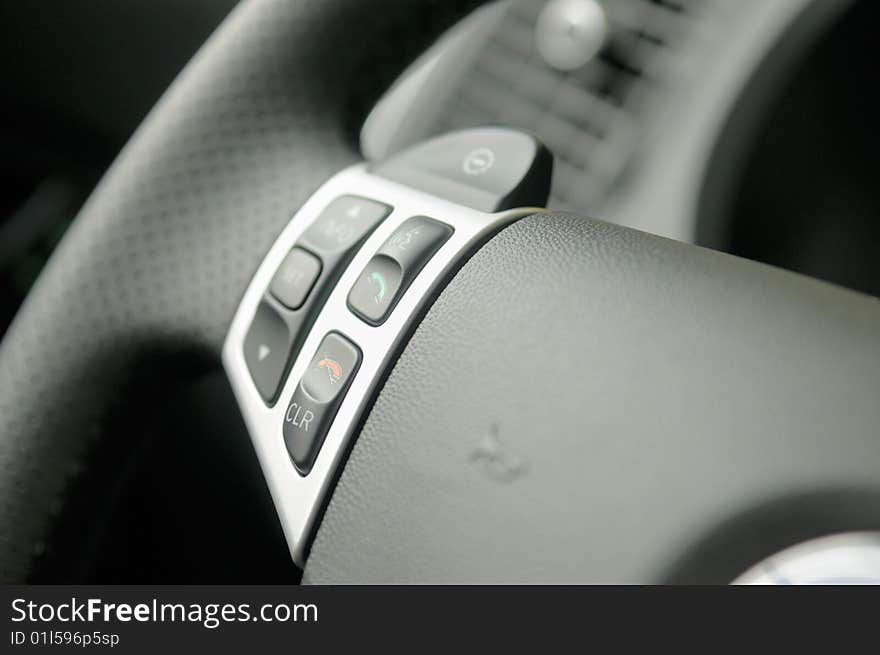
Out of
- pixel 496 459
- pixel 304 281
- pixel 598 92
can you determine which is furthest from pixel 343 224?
pixel 598 92

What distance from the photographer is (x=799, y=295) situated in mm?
374

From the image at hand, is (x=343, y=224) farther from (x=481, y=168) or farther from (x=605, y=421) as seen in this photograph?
(x=605, y=421)

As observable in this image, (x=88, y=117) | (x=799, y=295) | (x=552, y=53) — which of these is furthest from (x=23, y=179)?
(x=799, y=295)

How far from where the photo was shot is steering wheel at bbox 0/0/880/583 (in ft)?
1.09

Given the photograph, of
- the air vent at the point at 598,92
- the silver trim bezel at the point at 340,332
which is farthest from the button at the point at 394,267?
the air vent at the point at 598,92

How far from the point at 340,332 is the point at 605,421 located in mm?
146

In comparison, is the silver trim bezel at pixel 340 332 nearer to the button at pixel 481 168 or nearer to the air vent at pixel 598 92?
the button at pixel 481 168

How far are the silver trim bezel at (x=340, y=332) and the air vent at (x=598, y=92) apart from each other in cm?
27

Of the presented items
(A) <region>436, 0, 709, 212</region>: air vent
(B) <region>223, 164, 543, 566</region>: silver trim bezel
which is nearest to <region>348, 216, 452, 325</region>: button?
(B) <region>223, 164, 543, 566</region>: silver trim bezel

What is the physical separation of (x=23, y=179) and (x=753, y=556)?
1001 mm

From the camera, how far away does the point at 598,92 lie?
2.46 ft

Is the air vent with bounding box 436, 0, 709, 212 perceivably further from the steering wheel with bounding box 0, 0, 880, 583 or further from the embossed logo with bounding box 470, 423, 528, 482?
the embossed logo with bounding box 470, 423, 528, 482

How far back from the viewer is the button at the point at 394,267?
17.4 inches

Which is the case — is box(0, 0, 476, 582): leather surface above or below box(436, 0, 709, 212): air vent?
below
